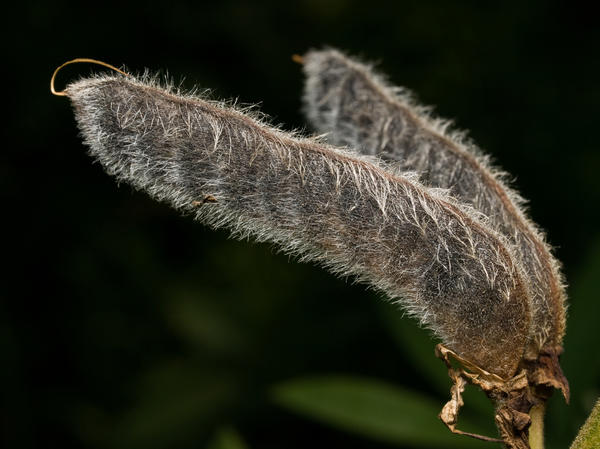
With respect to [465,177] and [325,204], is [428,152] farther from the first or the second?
[325,204]

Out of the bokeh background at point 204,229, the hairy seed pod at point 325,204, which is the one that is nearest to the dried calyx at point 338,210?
the hairy seed pod at point 325,204

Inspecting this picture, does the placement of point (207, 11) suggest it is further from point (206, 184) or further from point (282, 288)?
point (206, 184)

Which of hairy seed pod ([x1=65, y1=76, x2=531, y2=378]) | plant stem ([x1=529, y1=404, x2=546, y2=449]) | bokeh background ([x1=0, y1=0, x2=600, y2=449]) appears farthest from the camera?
bokeh background ([x1=0, y1=0, x2=600, y2=449])

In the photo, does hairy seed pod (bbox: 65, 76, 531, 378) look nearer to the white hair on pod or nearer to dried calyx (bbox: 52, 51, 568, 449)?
dried calyx (bbox: 52, 51, 568, 449)

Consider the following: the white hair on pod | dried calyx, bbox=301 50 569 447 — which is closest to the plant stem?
dried calyx, bbox=301 50 569 447

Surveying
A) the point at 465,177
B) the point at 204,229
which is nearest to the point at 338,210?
the point at 465,177

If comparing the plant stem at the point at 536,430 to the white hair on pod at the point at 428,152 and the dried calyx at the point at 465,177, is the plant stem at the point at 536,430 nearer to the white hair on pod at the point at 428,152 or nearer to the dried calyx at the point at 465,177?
the dried calyx at the point at 465,177
